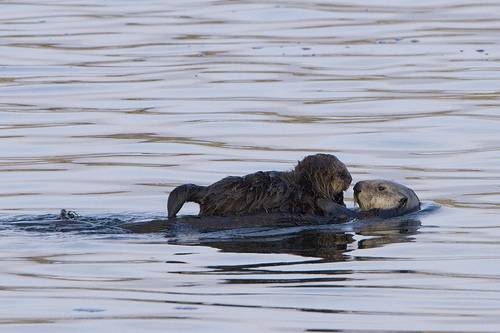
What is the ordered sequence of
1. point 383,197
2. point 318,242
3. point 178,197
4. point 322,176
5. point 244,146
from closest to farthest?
point 318,242, point 178,197, point 322,176, point 383,197, point 244,146

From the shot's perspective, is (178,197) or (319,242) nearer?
(319,242)

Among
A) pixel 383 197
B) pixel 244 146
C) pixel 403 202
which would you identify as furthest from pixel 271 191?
pixel 244 146

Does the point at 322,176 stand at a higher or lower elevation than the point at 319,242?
higher

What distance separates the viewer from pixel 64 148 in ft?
41.7

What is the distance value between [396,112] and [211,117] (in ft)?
5.54

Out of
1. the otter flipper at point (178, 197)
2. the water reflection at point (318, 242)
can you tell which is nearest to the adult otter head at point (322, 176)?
the water reflection at point (318, 242)

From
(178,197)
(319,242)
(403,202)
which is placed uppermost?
(178,197)

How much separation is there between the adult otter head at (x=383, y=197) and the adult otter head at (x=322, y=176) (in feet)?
0.72

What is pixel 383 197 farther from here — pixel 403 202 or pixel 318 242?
pixel 318 242

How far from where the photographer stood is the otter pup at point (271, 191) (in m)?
9.32

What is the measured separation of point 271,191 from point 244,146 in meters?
3.38

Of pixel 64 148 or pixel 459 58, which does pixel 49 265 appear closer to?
pixel 64 148

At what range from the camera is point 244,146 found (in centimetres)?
1272

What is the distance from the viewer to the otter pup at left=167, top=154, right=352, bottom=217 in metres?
9.32
